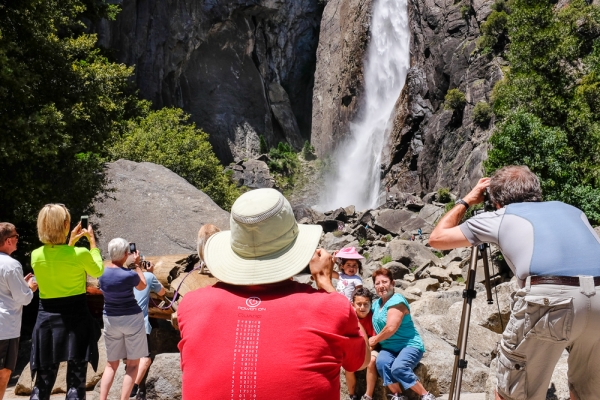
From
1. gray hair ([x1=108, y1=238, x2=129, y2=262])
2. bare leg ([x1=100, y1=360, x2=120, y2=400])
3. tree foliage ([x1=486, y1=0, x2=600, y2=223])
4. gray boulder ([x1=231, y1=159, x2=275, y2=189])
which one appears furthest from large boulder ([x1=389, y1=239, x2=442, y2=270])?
gray boulder ([x1=231, y1=159, x2=275, y2=189])

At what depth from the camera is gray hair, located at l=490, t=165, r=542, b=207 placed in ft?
11.2

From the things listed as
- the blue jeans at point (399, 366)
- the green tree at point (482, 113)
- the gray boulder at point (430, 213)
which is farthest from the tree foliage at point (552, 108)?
the blue jeans at point (399, 366)

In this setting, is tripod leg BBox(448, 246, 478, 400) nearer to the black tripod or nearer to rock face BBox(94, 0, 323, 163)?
the black tripod

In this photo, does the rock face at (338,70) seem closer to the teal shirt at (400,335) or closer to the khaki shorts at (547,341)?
the teal shirt at (400,335)

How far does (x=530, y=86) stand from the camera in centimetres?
2212

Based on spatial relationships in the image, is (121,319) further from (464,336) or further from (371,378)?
(464,336)

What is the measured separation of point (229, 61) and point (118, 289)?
51520mm

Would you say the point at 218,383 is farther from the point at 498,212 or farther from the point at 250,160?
the point at 250,160

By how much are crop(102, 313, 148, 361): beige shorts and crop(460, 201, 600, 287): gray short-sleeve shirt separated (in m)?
3.46

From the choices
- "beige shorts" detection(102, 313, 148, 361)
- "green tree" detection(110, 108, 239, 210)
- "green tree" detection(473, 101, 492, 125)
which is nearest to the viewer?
"beige shorts" detection(102, 313, 148, 361)

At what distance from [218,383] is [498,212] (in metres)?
1.93

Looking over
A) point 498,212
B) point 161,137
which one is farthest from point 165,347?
point 161,137

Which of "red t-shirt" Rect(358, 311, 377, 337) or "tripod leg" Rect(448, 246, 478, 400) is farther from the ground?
"tripod leg" Rect(448, 246, 478, 400)

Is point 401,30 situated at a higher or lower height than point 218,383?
higher
